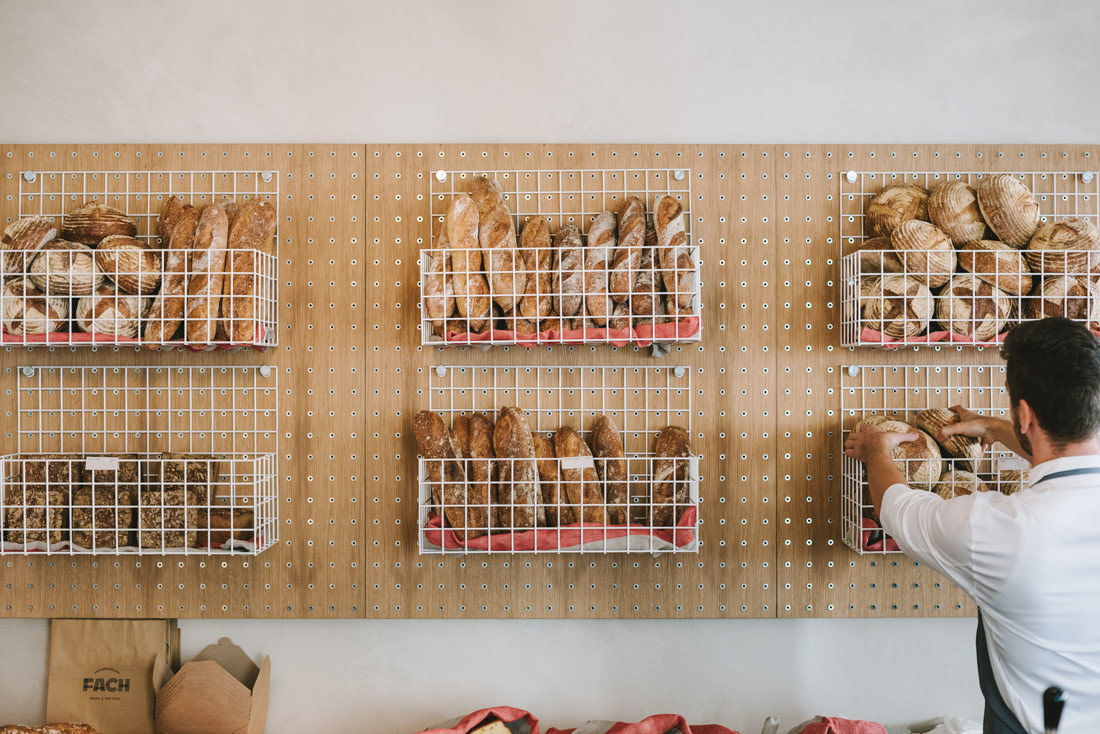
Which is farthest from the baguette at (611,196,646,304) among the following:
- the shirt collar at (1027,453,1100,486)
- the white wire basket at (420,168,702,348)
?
the shirt collar at (1027,453,1100,486)

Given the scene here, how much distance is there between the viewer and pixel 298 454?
2090 mm

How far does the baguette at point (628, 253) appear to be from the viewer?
1873mm

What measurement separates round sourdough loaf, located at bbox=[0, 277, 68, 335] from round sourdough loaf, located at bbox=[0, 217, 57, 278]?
0.04m

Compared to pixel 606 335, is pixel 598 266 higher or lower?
higher

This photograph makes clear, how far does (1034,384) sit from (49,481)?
8.04 feet

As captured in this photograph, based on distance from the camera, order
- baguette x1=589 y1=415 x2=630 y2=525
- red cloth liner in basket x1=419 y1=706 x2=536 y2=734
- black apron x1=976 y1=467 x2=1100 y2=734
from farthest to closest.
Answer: baguette x1=589 y1=415 x2=630 y2=525 → red cloth liner in basket x1=419 y1=706 x2=536 y2=734 → black apron x1=976 y1=467 x2=1100 y2=734

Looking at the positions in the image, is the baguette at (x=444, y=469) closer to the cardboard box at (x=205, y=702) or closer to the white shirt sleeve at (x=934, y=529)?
the cardboard box at (x=205, y=702)

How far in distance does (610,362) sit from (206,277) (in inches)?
44.4

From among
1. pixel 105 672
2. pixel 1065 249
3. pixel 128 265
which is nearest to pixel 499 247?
→ pixel 128 265

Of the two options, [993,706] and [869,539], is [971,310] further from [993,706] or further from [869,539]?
[993,706]

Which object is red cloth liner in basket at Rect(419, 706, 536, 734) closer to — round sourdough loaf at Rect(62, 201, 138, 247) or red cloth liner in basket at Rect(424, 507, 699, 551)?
red cloth liner in basket at Rect(424, 507, 699, 551)

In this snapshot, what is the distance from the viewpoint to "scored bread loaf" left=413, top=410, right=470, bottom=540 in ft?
6.15

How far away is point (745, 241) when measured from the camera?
2086mm
